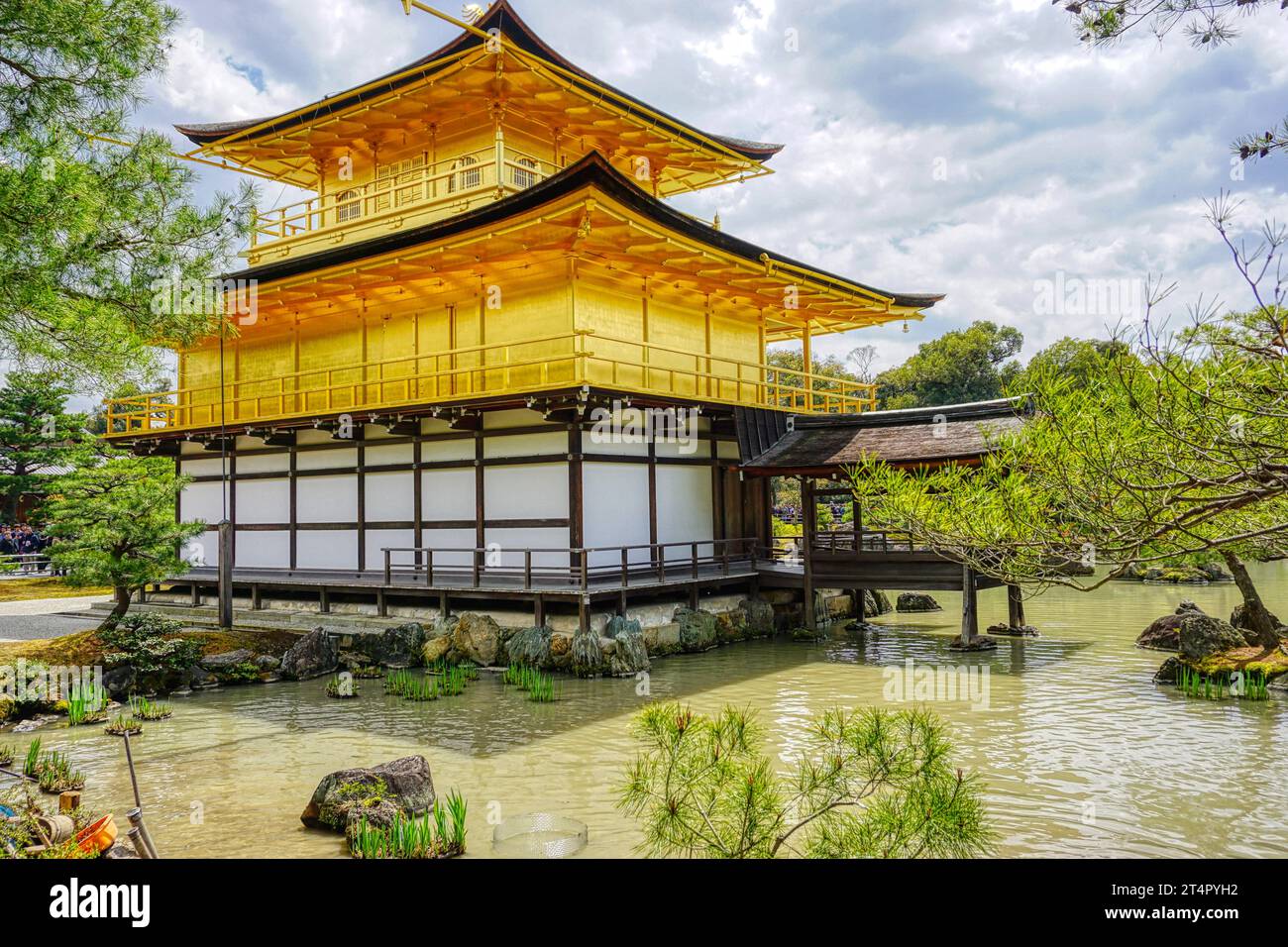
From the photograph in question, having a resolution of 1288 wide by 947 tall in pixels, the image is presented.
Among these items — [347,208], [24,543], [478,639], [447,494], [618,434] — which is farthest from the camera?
[24,543]

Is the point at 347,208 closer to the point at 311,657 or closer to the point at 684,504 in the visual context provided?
the point at 684,504

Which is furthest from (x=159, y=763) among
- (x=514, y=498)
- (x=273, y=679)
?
(x=514, y=498)

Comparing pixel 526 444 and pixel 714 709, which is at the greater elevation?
pixel 526 444

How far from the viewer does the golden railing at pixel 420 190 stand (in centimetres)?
1970

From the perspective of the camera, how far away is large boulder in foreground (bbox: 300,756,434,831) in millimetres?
7630

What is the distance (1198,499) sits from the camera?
476cm

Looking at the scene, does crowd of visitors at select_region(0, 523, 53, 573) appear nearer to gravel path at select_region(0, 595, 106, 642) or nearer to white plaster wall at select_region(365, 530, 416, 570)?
gravel path at select_region(0, 595, 106, 642)

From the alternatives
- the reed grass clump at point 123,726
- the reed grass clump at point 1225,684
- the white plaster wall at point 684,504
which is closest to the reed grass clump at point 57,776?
the reed grass clump at point 123,726

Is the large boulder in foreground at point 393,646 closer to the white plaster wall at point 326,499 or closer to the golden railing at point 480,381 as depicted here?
the white plaster wall at point 326,499

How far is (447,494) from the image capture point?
18.6 m

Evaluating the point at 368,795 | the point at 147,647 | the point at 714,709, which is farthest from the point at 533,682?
the point at 147,647

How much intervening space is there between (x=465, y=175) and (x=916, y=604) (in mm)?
16636

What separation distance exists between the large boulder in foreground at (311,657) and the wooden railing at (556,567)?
6.50 ft
